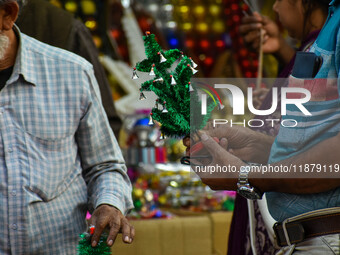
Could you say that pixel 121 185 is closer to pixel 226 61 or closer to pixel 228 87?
pixel 228 87

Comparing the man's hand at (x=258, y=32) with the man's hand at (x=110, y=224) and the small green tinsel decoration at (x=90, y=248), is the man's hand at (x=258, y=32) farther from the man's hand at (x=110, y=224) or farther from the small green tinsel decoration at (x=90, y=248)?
the small green tinsel decoration at (x=90, y=248)

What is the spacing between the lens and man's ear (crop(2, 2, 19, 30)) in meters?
1.62

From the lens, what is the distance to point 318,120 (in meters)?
1.26

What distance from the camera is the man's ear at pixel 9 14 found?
5.31 feet

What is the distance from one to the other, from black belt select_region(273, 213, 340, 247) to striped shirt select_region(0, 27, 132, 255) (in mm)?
516

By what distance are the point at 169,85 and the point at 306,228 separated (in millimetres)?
Result: 445

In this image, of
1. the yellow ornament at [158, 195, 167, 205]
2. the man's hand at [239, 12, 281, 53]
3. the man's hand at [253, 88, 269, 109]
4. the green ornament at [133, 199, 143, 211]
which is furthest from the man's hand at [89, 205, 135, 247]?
the yellow ornament at [158, 195, 167, 205]

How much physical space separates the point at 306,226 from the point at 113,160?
71 centimetres

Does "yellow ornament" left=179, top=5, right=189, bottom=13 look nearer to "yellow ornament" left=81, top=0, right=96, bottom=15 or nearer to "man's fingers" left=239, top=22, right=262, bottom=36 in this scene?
"yellow ornament" left=81, top=0, right=96, bottom=15

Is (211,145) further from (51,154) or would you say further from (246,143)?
(51,154)

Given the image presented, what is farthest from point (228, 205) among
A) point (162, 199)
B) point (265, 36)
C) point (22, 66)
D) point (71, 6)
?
point (22, 66)

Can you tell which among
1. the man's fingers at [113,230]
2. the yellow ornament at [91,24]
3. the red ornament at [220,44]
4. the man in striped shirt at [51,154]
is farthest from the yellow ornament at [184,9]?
the man's fingers at [113,230]

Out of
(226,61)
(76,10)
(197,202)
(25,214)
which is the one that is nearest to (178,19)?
(226,61)

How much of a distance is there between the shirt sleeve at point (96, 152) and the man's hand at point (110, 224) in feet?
0.39
